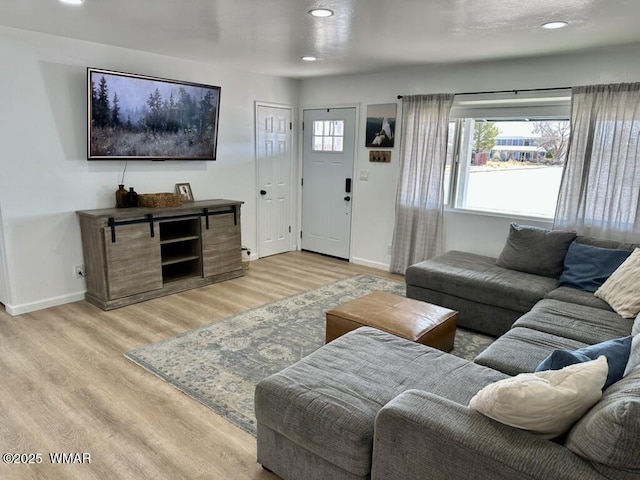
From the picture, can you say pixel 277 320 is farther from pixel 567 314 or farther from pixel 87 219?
pixel 567 314

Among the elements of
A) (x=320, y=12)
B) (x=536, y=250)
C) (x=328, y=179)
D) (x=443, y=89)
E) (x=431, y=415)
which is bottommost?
(x=431, y=415)

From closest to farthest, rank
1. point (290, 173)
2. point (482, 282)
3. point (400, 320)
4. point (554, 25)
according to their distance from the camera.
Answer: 1. point (400, 320)
2. point (554, 25)
3. point (482, 282)
4. point (290, 173)

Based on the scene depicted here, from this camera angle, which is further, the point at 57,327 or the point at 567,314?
the point at 57,327

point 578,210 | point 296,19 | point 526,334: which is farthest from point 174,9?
point 578,210

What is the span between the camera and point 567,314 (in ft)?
9.27

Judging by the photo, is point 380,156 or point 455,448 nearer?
point 455,448

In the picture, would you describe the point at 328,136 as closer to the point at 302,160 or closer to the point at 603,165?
the point at 302,160

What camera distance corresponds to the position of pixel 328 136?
5.78 metres

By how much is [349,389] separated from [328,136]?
4.43 m

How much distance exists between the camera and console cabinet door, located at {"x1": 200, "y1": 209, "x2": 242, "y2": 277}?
182 inches

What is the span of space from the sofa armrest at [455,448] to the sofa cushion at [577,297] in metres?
2.09

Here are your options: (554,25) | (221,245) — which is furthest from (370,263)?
(554,25)

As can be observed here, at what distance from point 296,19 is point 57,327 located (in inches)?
120

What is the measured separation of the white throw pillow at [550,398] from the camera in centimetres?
130
